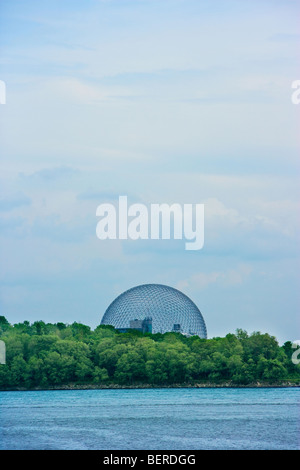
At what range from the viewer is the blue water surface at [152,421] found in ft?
120

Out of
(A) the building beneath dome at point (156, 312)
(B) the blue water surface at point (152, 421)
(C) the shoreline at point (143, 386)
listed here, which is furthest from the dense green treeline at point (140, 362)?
(A) the building beneath dome at point (156, 312)

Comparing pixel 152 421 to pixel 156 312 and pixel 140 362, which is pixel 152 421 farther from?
pixel 156 312

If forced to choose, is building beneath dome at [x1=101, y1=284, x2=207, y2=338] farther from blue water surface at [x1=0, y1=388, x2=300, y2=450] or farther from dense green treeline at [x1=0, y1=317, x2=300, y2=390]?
blue water surface at [x1=0, y1=388, x2=300, y2=450]

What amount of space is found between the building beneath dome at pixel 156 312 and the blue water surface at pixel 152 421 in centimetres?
2640

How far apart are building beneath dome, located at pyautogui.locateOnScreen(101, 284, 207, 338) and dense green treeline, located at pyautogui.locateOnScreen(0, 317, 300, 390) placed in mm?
16498

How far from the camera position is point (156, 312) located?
94.2 metres

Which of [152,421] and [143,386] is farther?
[143,386]

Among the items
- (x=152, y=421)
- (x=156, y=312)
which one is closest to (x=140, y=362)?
(x=156, y=312)

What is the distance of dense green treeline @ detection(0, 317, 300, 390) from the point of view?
72.7m

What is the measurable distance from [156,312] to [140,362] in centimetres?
2037

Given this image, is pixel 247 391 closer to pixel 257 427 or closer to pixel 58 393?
pixel 58 393

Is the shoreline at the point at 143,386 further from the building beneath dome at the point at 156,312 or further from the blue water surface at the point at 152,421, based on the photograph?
the building beneath dome at the point at 156,312

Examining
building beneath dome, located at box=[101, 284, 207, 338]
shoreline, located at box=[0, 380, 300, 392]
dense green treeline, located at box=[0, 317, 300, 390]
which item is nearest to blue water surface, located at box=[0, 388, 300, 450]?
dense green treeline, located at box=[0, 317, 300, 390]
